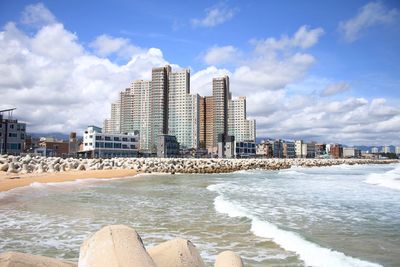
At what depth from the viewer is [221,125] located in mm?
143750

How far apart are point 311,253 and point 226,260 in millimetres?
3872

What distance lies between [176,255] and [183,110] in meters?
134

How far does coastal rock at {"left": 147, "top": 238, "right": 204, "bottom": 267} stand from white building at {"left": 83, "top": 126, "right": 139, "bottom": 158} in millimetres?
86252

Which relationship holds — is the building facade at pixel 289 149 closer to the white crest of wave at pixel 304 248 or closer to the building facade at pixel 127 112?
the building facade at pixel 127 112

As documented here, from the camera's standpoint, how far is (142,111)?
135625 mm

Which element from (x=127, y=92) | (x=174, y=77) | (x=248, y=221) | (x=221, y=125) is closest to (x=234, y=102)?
(x=221, y=125)

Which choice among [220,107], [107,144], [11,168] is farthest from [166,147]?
[11,168]

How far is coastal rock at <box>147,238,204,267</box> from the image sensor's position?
11.2 feet

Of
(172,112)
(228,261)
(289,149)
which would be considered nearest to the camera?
(228,261)

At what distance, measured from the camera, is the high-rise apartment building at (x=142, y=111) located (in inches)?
5236

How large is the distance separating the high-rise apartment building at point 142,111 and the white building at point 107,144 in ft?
109

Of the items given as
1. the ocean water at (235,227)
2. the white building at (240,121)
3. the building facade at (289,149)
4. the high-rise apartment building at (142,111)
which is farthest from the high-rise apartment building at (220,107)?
the ocean water at (235,227)

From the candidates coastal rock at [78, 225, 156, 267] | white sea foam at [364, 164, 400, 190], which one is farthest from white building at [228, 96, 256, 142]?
coastal rock at [78, 225, 156, 267]

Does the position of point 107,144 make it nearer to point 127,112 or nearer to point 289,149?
point 127,112
